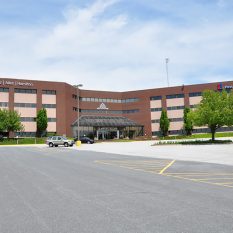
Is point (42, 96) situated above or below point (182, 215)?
above

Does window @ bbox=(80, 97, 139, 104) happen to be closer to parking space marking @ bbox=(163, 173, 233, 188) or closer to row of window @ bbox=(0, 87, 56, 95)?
row of window @ bbox=(0, 87, 56, 95)

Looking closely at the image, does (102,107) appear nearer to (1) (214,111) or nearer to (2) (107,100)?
(2) (107,100)

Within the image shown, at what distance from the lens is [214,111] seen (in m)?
43.2

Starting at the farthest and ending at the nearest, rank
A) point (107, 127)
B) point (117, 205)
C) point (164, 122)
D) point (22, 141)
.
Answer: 1. point (107, 127)
2. point (164, 122)
3. point (22, 141)
4. point (117, 205)

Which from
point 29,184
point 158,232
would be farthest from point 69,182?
point 158,232

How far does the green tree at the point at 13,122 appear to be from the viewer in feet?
210

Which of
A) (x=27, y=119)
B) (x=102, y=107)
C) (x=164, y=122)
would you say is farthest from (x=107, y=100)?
(x=27, y=119)

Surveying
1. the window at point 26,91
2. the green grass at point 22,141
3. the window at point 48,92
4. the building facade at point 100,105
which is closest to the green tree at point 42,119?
the building facade at point 100,105

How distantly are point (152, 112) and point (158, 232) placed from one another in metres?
78.8

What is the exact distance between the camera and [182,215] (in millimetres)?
6520

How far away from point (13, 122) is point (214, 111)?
38.4 meters

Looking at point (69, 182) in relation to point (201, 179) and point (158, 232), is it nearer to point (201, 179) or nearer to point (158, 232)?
point (201, 179)

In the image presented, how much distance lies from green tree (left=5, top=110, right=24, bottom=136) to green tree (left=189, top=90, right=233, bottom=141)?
34709 mm

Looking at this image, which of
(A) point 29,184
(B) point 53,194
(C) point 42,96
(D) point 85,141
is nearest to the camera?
(B) point 53,194
